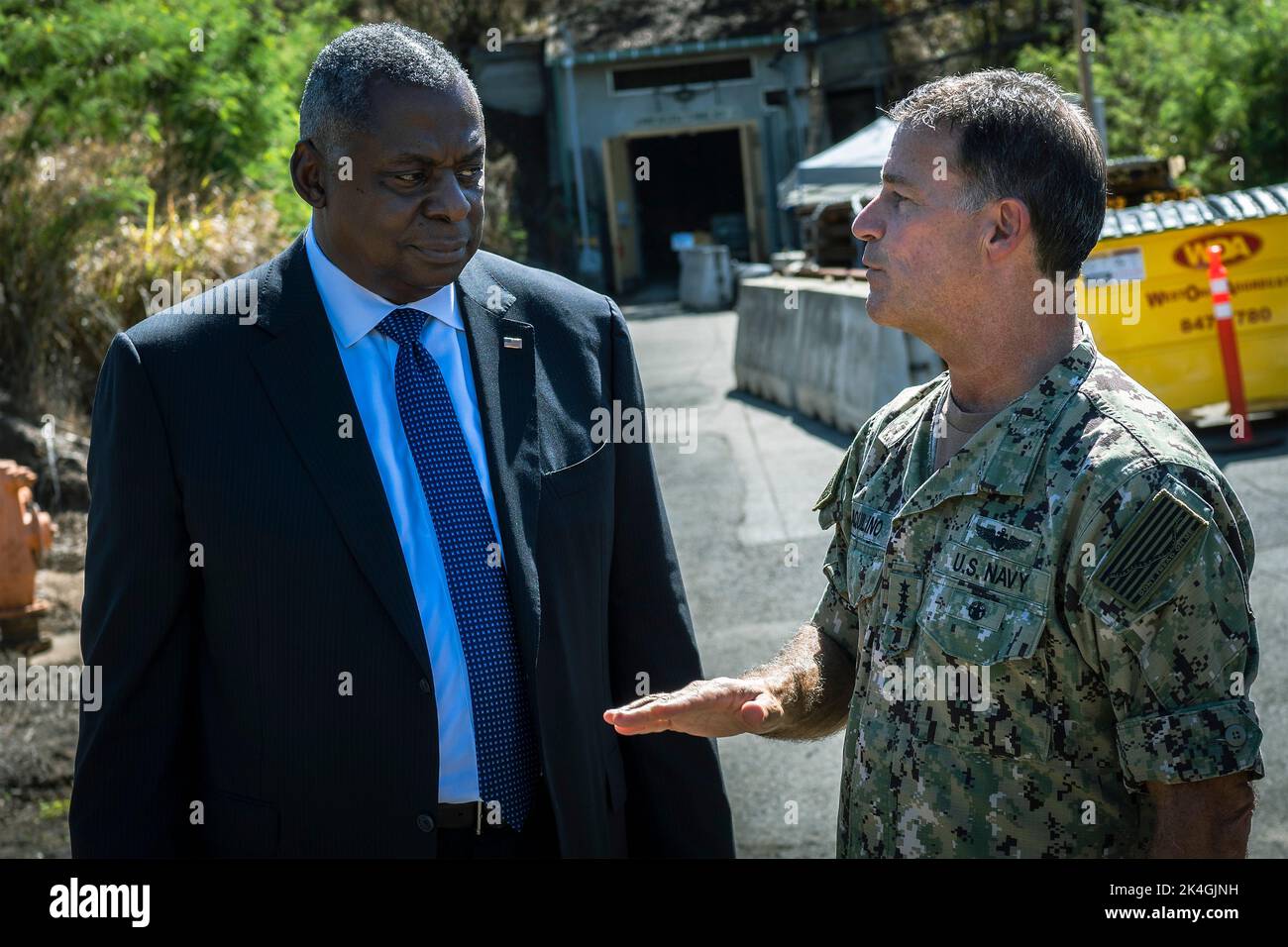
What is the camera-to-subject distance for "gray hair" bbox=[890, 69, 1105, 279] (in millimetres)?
2227

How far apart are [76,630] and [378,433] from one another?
544 cm

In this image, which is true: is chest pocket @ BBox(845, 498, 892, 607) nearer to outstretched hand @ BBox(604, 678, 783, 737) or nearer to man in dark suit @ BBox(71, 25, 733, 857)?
outstretched hand @ BBox(604, 678, 783, 737)

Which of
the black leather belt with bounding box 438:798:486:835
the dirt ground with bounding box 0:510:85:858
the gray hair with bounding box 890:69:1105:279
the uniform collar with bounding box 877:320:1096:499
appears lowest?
the dirt ground with bounding box 0:510:85:858

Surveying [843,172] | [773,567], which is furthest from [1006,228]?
[843,172]

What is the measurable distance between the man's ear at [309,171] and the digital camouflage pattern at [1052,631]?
1180 mm

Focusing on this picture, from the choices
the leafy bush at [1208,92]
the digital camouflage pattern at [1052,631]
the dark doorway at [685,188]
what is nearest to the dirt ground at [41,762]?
the digital camouflage pattern at [1052,631]

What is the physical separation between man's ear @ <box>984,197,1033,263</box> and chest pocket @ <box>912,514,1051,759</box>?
17.7 inches

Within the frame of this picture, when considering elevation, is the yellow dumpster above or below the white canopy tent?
below

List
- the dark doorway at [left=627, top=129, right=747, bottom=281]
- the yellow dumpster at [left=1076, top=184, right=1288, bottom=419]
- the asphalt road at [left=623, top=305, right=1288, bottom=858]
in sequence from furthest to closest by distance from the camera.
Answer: the dark doorway at [left=627, top=129, right=747, bottom=281]
the yellow dumpster at [left=1076, top=184, right=1288, bottom=419]
the asphalt road at [left=623, top=305, right=1288, bottom=858]

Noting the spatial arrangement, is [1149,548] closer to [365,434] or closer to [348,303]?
[365,434]

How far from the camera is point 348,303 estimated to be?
2584 millimetres

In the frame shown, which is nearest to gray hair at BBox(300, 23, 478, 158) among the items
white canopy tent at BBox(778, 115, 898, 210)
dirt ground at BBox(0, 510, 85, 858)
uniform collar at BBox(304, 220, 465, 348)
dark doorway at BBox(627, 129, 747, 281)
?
uniform collar at BBox(304, 220, 465, 348)

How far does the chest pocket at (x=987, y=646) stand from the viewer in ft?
6.91
